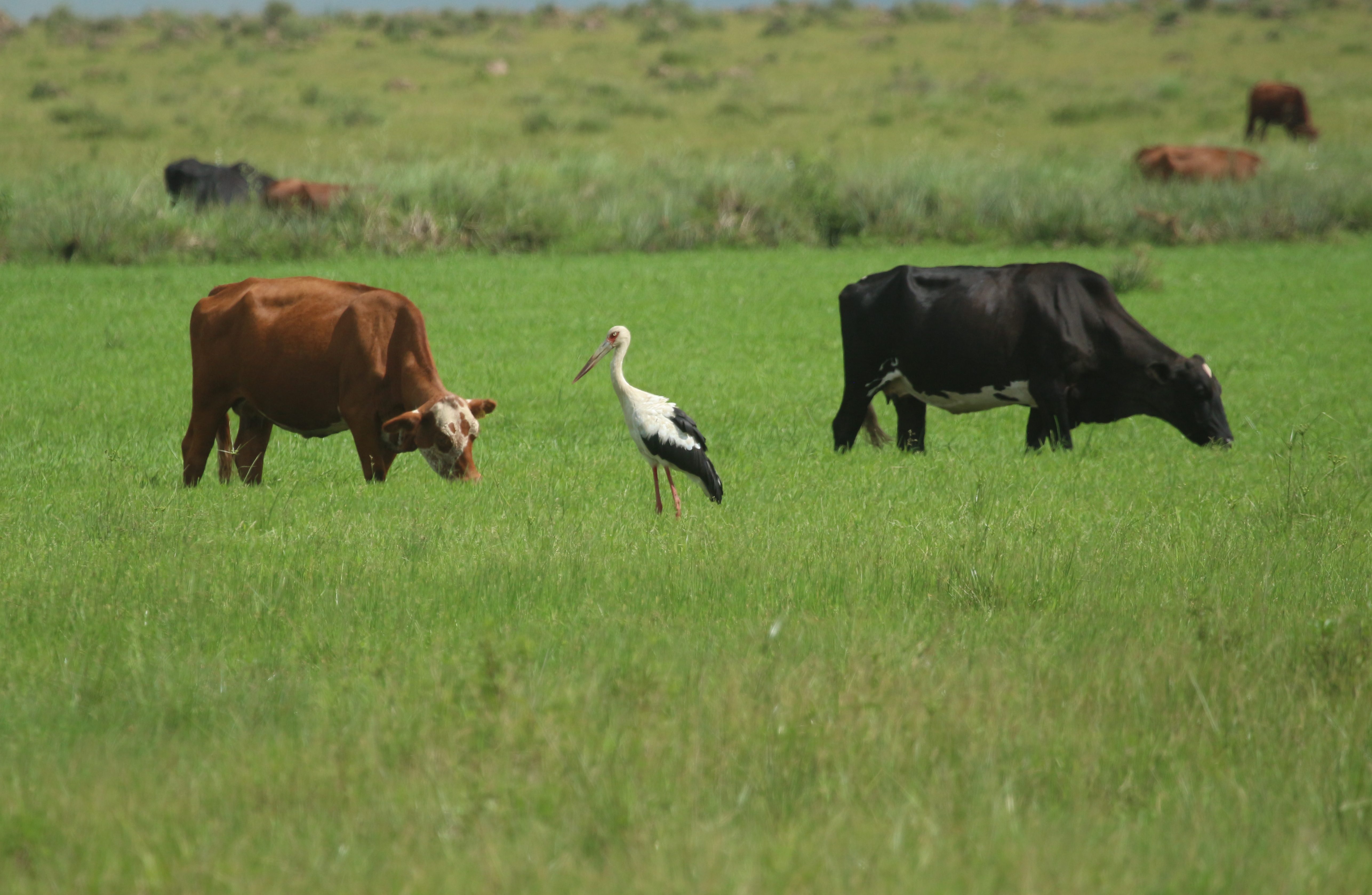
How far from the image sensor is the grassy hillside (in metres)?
39.5

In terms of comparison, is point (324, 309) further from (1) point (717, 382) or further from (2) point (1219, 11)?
(2) point (1219, 11)

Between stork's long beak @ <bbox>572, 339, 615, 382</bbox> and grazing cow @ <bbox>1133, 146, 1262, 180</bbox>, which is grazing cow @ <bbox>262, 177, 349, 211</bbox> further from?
grazing cow @ <bbox>1133, 146, 1262, 180</bbox>

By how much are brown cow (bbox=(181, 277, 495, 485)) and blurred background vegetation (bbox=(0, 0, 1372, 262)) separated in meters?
13.6

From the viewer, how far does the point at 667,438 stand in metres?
8.08

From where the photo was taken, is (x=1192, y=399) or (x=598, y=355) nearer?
(x=598, y=355)

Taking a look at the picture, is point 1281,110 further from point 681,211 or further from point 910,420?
point 910,420

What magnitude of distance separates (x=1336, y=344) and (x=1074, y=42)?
50778 mm

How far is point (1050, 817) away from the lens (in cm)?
419

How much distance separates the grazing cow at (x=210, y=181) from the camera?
26766 millimetres

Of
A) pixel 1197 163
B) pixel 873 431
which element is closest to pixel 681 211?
pixel 1197 163

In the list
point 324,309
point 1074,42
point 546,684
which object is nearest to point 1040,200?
point 324,309

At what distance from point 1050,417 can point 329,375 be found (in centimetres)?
591

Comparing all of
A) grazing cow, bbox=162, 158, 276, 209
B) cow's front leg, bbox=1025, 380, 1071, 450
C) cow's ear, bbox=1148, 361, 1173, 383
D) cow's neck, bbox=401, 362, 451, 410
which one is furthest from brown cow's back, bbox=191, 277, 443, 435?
grazing cow, bbox=162, 158, 276, 209

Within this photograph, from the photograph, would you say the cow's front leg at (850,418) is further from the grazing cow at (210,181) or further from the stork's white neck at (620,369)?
the grazing cow at (210,181)
